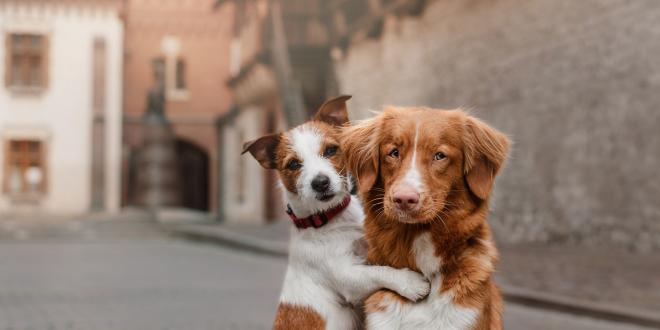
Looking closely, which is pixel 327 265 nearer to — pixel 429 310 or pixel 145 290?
pixel 429 310

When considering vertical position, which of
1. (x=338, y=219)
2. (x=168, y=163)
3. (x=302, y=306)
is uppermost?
(x=338, y=219)

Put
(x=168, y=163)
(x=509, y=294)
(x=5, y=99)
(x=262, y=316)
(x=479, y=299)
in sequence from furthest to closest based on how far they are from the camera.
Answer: (x=5, y=99) → (x=168, y=163) → (x=509, y=294) → (x=262, y=316) → (x=479, y=299)

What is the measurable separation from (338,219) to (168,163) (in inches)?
1221

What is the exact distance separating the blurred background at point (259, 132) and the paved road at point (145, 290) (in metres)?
0.05

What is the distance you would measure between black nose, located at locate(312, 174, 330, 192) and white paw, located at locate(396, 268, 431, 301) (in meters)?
0.40

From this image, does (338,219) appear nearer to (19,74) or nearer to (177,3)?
(19,74)

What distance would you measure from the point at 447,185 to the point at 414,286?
27cm

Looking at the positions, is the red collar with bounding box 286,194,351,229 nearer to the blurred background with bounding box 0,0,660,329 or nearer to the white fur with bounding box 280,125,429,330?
the white fur with bounding box 280,125,429,330

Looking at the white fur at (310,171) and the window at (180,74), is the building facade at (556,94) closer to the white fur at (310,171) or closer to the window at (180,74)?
the white fur at (310,171)

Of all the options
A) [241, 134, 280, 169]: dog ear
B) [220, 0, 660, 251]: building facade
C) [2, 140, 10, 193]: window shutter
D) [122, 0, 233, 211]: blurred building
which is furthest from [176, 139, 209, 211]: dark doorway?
[241, 134, 280, 169]: dog ear

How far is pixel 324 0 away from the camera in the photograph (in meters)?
26.8

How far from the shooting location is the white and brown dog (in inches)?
111

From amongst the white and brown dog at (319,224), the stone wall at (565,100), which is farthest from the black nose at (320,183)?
the stone wall at (565,100)

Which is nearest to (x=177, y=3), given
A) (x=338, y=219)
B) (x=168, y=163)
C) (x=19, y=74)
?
(x=19, y=74)
